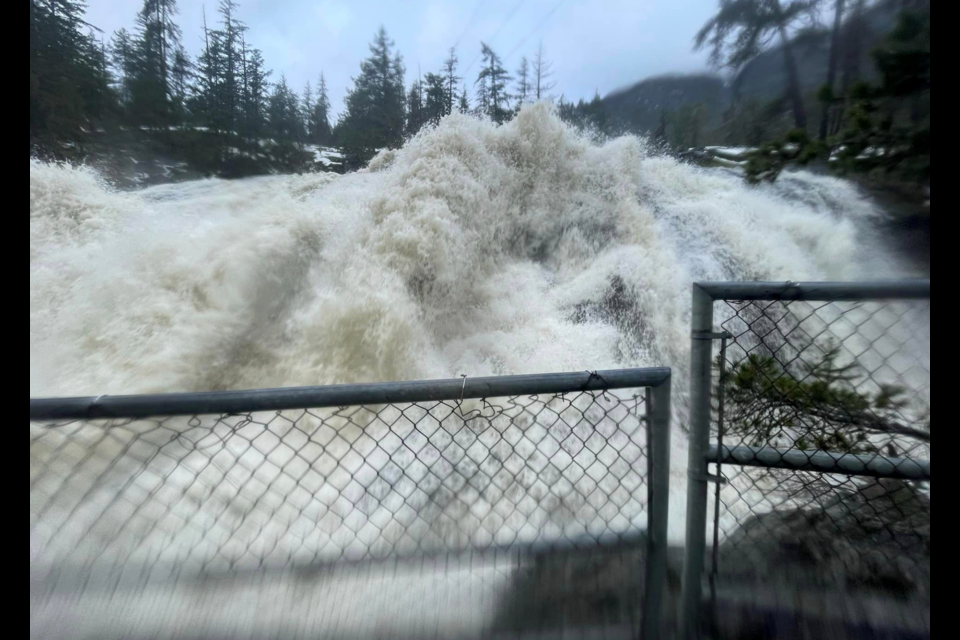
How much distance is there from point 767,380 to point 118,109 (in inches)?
282

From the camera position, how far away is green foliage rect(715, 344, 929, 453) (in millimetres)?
1899

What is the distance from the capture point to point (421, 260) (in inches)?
202

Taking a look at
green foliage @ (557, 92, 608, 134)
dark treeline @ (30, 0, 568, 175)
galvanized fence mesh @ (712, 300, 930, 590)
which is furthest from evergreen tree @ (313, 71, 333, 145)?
galvanized fence mesh @ (712, 300, 930, 590)

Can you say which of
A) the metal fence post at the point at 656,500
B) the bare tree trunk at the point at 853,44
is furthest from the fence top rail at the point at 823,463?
the bare tree trunk at the point at 853,44

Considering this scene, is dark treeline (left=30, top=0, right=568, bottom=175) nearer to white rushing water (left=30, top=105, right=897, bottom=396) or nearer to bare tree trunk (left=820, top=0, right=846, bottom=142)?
Answer: white rushing water (left=30, top=105, right=897, bottom=396)

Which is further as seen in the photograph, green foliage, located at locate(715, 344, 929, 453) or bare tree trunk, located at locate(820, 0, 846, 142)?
bare tree trunk, located at locate(820, 0, 846, 142)

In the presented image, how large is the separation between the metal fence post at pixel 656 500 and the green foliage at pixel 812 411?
86 cm

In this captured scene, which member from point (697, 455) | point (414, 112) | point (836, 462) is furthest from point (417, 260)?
point (836, 462)

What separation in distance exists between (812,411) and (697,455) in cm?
112

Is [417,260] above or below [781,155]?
below

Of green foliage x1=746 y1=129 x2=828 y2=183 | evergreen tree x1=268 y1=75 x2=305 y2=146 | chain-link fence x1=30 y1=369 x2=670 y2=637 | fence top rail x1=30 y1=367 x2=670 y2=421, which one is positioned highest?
evergreen tree x1=268 y1=75 x2=305 y2=146

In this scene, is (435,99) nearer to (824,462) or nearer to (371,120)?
(371,120)

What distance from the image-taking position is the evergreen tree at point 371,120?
611 centimetres

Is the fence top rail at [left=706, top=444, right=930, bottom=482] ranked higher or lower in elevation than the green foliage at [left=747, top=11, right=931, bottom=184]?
lower
